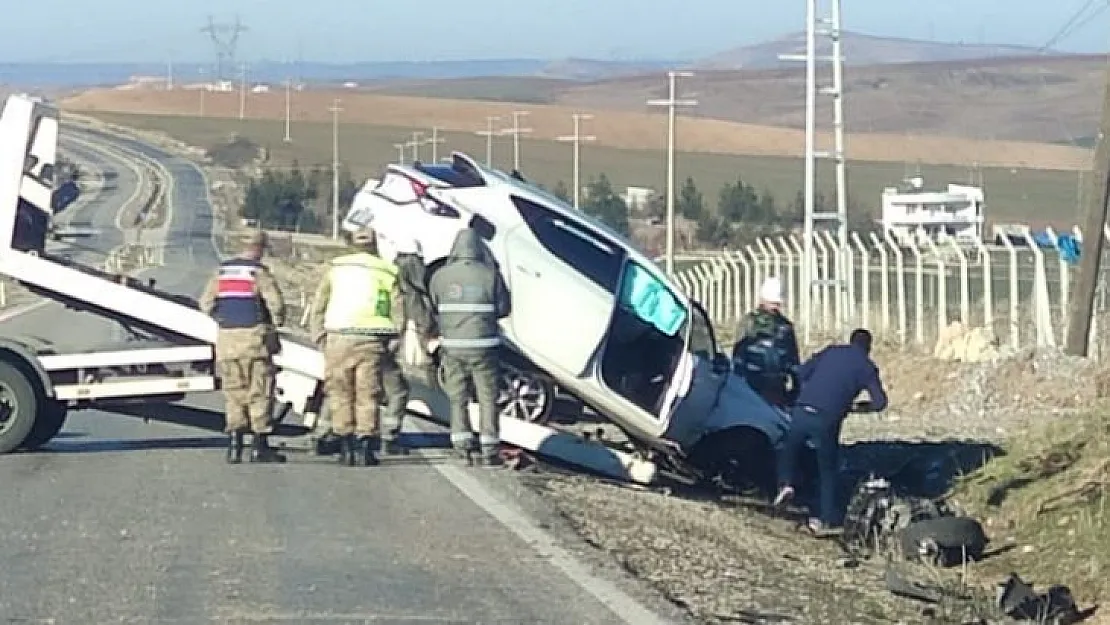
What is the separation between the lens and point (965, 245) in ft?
100

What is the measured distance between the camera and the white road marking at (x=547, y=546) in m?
9.45

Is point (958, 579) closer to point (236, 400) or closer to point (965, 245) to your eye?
point (236, 400)

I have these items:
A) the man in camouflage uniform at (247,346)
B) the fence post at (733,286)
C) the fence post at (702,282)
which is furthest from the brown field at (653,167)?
the man in camouflage uniform at (247,346)

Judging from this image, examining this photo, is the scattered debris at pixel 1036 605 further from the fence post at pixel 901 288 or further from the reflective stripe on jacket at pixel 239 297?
the fence post at pixel 901 288

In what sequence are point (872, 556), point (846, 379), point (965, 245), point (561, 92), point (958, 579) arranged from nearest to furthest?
point (958, 579) < point (872, 556) < point (846, 379) < point (965, 245) < point (561, 92)

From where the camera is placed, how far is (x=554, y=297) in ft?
49.9

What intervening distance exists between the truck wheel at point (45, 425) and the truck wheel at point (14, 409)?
0.32 ft

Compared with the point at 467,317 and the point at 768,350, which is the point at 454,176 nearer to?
the point at 467,317

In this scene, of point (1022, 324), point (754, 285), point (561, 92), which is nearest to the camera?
point (1022, 324)

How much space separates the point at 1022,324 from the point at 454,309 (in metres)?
14.4

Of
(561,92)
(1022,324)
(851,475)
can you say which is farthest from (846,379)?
(561,92)

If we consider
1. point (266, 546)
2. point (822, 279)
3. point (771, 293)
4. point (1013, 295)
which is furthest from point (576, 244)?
point (822, 279)

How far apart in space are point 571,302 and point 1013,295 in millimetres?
13312

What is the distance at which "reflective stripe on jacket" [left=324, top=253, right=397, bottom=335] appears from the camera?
48.6 feet
